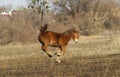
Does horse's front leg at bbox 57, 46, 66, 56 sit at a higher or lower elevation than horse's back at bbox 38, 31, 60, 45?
lower

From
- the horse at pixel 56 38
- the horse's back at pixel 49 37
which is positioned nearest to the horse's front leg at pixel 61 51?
the horse at pixel 56 38

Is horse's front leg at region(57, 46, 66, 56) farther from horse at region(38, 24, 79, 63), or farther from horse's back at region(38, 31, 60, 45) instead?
horse's back at region(38, 31, 60, 45)

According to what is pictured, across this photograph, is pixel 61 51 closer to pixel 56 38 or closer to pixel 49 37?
pixel 56 38

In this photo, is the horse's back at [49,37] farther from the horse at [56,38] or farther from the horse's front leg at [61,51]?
the horse's front leg at [61,51]

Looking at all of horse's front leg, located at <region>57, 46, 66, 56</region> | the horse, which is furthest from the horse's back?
horse's front leg, located at <region>57, 46, 66, 56</region>

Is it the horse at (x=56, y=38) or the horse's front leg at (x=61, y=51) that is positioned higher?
the horse at (x=56, y=38)

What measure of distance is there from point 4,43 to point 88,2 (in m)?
31.4

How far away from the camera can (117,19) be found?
67.1 metres

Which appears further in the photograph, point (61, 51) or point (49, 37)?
point (49, 37)

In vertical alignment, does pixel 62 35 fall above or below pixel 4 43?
above

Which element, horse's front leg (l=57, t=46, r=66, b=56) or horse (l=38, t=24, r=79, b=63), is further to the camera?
horse (l=38, t=24, r=79, b=63)

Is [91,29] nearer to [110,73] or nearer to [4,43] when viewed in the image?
[4,43]

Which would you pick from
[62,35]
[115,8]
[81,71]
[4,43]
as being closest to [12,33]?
[4,43]

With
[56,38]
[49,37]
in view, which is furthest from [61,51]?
[49,37]
